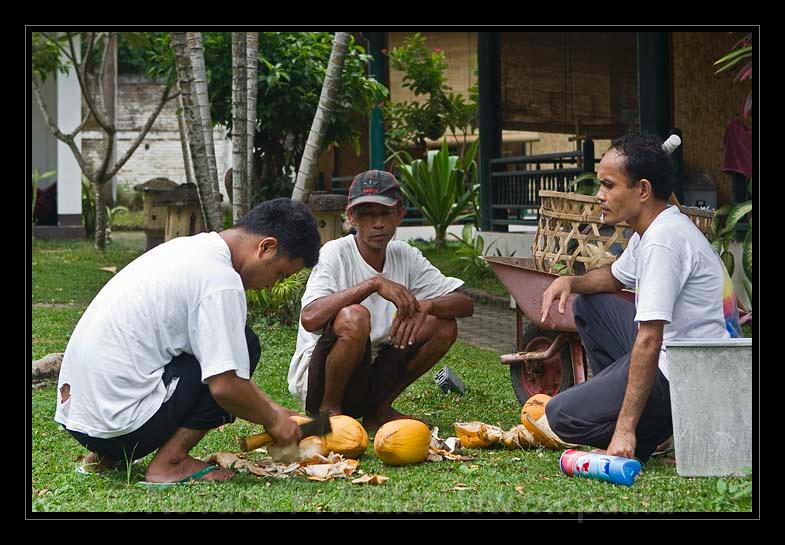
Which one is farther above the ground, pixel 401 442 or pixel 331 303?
pixel 331 303

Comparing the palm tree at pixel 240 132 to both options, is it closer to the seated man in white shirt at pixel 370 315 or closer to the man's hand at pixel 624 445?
the seated man in white shirt at pixel 370 315

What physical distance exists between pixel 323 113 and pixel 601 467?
440 centimetres

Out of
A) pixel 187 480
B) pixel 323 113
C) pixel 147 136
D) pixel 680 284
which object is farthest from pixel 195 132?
pixel 147 136

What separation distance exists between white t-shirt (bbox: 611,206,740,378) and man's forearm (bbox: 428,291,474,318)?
1011 mm

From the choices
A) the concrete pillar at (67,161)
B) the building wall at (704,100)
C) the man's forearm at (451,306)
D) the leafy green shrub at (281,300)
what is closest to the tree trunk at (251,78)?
the leafy green shrub at (281,300)

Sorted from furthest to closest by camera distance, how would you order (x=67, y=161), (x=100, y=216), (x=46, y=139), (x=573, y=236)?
1. (x=46, y=139)
2. (x=67, y=161)
3. (x=100, y=216)
4. (x=573, y=236)

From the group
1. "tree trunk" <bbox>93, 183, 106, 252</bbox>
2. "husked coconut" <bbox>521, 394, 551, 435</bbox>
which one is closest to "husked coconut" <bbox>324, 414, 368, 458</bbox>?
"husked coconut" <bbox>521, 394, 551, 435</bbox>

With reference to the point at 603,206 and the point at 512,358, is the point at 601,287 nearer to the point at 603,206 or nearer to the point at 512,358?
the point at 603,206

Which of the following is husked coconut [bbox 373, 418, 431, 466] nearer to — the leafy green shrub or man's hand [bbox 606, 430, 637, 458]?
man's hand [bbox 606, 430, 637, 458]

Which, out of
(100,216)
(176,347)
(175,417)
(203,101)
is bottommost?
(175,417)

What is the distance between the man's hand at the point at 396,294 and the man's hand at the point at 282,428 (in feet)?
2.51

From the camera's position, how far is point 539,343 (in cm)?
547

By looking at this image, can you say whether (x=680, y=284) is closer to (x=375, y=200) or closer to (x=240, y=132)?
(x=375, y=200)

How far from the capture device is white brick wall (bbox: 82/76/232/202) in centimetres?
2753
